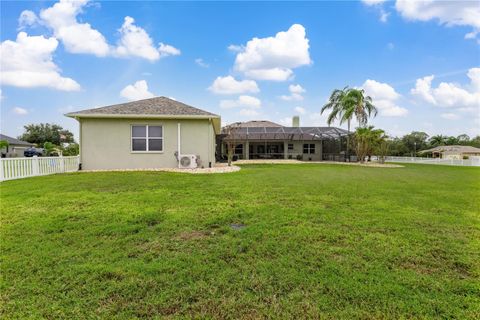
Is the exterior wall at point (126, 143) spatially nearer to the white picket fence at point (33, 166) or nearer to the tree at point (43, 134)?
the white picket fence at point (33, 166)

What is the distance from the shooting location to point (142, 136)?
13.8 metres

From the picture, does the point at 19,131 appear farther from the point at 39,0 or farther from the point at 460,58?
the point at 460,58

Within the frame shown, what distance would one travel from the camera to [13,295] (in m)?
2.29

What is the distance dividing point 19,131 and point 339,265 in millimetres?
68439

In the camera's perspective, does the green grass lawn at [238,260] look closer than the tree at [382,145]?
Yes

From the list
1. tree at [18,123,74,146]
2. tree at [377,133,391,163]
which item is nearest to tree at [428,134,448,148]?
tree at [377,133,391,163]

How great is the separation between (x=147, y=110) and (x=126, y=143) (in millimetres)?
2032

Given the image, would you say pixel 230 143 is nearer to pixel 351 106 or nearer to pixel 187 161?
pixel 187 161

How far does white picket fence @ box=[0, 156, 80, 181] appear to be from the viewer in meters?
9.02

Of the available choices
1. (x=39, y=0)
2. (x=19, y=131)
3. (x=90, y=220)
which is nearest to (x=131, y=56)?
(x=39, y=0)

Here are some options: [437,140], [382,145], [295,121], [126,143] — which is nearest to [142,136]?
[126,143]

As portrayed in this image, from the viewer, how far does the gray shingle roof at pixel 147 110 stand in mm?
13261

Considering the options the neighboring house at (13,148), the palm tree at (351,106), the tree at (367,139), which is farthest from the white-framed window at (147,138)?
the neighboring house at (13,148)

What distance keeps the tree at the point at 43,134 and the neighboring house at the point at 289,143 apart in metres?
39.9
